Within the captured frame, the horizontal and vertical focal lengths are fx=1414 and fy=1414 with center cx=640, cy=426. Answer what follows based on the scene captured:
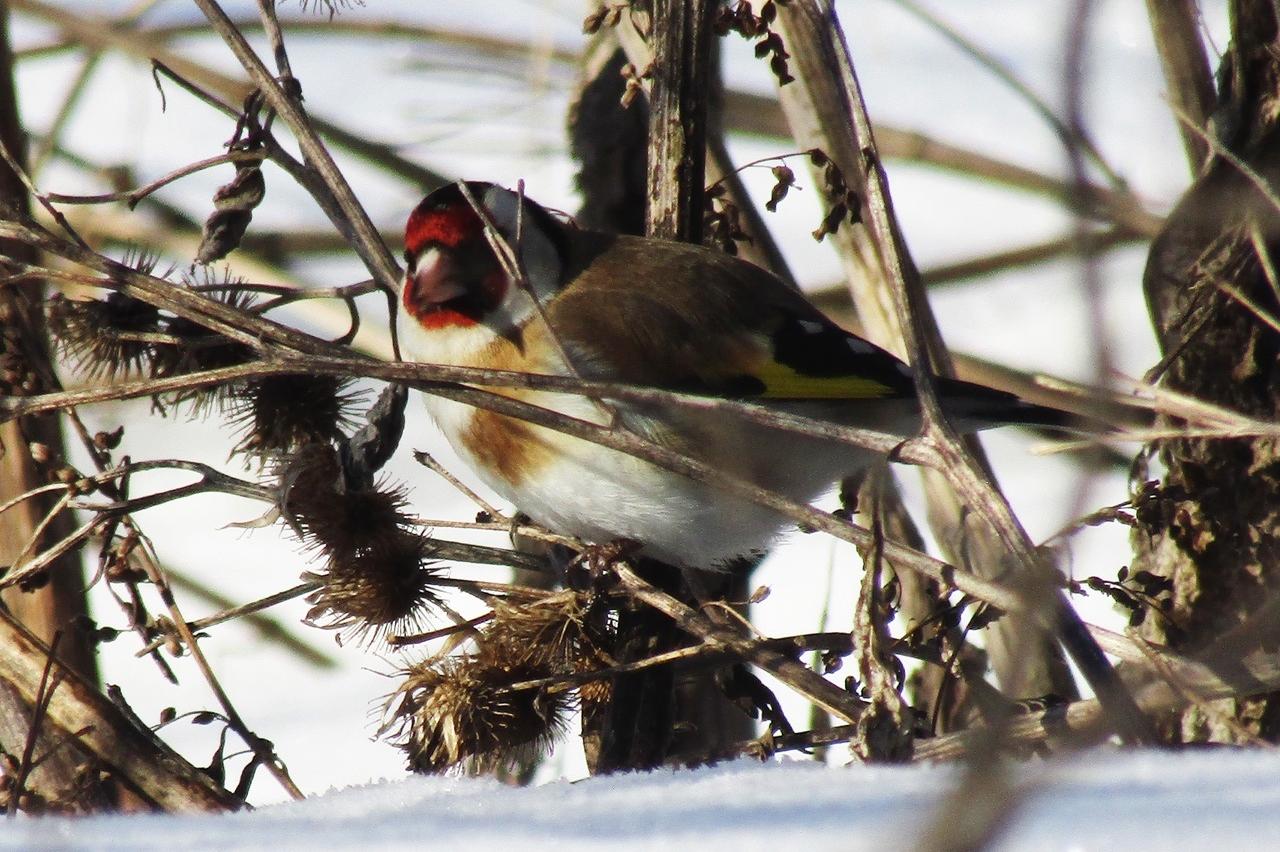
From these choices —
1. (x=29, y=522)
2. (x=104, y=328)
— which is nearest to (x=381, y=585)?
(x=104, y=328)

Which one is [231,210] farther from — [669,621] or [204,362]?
[669,621]

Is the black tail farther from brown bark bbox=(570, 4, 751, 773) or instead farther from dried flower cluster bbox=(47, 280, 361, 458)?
dried flower cluster bbox=(47, 280, 361, 458)

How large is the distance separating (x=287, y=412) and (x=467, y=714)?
0.66 m

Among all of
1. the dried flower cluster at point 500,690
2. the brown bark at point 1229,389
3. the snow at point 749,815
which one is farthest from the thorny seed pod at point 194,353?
the brown bark at point 1229,389

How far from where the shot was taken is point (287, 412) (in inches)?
97.7

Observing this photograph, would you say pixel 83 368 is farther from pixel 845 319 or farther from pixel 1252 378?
pixel 845 319

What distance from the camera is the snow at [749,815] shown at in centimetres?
120

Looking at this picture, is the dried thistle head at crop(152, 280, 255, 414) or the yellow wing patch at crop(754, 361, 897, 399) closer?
the dried thistle head at crop(152, 280, 255, 414)

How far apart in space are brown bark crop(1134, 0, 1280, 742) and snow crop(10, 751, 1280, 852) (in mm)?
1094

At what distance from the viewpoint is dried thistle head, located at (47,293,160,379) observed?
235 cm

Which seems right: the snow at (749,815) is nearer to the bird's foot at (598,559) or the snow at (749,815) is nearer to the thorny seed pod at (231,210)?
the bird's foot at (598,559)

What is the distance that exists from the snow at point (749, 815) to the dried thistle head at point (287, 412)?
898mm

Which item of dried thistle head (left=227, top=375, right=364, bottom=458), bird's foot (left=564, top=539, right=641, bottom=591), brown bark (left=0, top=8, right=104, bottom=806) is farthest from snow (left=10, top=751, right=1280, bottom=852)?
brown bark (left=0, top=8, right=104, bottom=806)

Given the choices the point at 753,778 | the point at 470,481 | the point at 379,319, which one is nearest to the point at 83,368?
the point at 753,778
